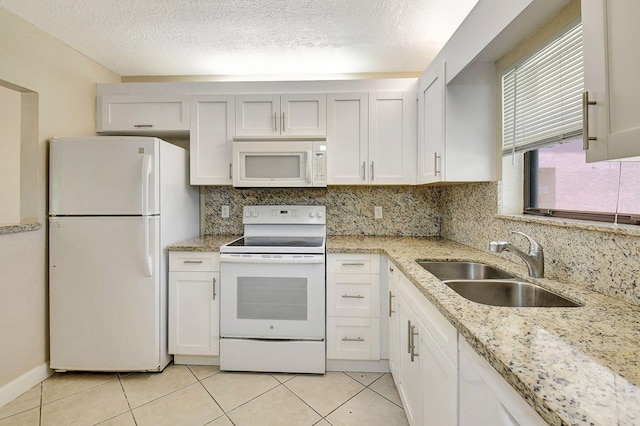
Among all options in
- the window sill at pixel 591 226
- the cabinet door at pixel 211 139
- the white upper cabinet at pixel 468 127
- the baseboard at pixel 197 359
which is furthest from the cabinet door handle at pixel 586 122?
the baseboard at pixel 197 359

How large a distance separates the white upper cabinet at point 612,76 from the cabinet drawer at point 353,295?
1.51 m

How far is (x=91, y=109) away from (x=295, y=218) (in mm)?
1928

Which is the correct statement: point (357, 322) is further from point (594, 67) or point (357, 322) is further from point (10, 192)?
point (10, 192)

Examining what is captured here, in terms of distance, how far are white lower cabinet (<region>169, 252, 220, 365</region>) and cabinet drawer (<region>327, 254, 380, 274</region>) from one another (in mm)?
844

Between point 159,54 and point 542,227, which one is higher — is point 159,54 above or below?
above

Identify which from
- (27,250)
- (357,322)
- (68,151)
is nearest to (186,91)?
(68,151)

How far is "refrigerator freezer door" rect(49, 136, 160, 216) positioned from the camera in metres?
2.00

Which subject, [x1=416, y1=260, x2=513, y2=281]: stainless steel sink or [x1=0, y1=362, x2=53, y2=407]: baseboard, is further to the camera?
[x1=0, y1=362, x2=53, y2=407]: baseboard

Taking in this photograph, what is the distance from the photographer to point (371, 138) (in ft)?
7.84

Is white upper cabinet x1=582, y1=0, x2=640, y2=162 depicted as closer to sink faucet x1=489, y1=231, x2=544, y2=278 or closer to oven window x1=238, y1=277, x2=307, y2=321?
sink faucet x1=489, y1=231, x2=544, y2=278

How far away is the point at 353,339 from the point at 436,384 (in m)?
1.06

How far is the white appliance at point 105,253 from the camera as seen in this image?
2.00 meters

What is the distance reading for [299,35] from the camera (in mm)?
2080

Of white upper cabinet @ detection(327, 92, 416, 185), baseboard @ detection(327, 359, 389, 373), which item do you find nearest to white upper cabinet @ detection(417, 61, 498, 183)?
white upper cabinet @ detection(327, 92, 416, 185)
